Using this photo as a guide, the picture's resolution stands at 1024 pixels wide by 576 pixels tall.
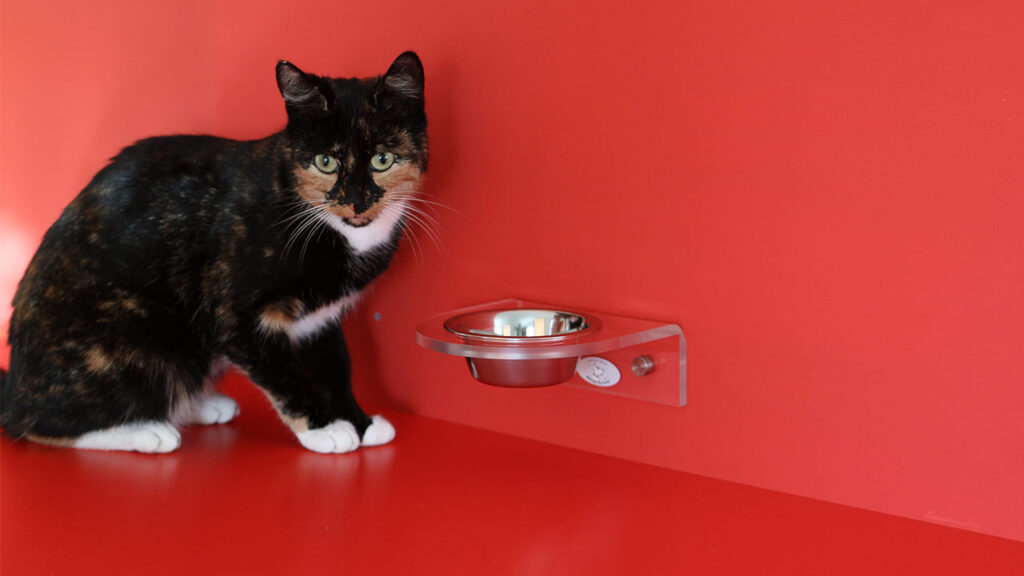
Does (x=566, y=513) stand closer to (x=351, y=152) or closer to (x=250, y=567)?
(x=250, y=567)

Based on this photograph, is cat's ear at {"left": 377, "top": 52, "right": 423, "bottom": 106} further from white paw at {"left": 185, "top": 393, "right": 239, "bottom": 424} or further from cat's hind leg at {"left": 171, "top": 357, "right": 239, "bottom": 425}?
white paw at {"left": 185, "top": 393, "right": 239, "bottom": 424}

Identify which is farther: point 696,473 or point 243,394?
point 243,394

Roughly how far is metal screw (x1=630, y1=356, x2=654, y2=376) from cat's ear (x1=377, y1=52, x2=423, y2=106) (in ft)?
1.89

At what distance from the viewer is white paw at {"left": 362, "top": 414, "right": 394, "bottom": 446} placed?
5.34ft

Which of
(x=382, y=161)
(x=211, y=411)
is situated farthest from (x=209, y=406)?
(x=382, y=161)

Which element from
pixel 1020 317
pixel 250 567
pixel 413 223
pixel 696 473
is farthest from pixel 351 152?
pixel 1020 317

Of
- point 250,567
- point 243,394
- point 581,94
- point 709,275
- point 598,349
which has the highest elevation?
point 581,94

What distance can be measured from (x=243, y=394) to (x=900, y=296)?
1.41m

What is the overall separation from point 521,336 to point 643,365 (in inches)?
8.3

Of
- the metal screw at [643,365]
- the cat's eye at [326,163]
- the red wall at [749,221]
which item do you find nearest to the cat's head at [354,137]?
the cat's eye at [326,163]

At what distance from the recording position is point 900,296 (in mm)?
1234

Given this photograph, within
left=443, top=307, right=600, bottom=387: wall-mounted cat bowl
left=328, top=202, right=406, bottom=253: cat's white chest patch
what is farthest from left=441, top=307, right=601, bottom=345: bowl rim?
left=328, top=202, right=406, bottom=253: cat's white chest patch

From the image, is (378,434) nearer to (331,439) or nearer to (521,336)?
(331,439)

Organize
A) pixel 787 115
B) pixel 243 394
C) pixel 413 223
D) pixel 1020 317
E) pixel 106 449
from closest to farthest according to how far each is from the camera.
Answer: pixel 1020 317 < pixel 787 115 < pixel 106 449 < pixel 413 223 < pixel 243 394
